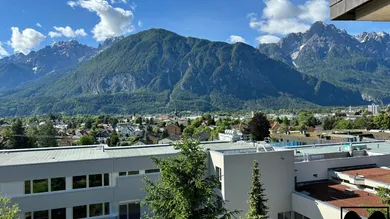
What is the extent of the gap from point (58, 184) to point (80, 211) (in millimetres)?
1914

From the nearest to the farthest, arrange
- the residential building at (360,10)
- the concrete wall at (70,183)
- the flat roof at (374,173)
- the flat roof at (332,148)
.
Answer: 1. the residential building at (360,10)
2. the concrete wall at (70,183)
3. the flat roof at (374,173)
4. the flat roof at (332,148)

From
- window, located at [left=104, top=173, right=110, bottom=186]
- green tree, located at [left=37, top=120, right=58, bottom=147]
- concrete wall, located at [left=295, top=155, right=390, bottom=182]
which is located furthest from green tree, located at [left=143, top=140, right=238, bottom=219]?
green tree, located at [left=37, top=120, right=58, bottom=147]

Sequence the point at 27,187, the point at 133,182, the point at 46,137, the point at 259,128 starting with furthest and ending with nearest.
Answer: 1. the point at 46,137
2. the point at 259,128
3. the point at 133,182
4. the point at 27,187

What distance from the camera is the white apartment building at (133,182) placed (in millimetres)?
14789

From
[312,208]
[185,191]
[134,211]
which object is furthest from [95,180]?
[312,208]

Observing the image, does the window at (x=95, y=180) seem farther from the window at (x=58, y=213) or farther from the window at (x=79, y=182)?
the window at (x=58, y=213)

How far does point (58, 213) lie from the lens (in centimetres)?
1530

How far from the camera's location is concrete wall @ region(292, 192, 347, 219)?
1429cm

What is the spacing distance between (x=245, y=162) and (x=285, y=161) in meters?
2.64

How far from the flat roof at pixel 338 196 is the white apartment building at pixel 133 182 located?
0.05m

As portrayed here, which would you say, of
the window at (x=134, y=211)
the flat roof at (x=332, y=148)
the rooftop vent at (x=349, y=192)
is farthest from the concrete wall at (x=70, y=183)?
the flat roof at (x=332, y=148)

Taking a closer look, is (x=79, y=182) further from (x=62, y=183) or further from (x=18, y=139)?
(x=18, y=139)

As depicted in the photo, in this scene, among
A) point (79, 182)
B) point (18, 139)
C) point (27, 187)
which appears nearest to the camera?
point (27, 187)

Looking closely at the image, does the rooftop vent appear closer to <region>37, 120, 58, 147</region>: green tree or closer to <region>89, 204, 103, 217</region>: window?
<region>89, 204, 103, 217</region>: window
